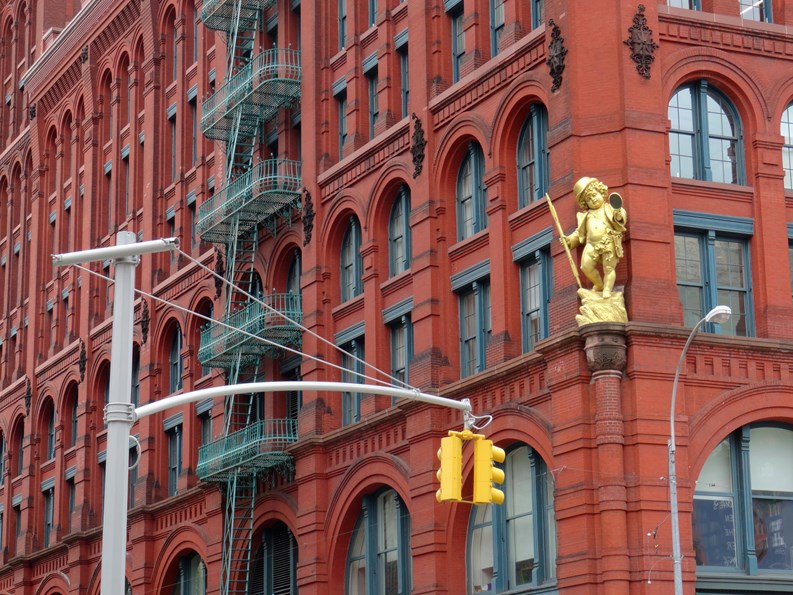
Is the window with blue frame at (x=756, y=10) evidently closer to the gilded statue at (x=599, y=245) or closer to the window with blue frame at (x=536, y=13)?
the window with blue frame at (x=536, y=13)

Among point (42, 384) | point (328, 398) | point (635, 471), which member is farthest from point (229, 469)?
point (42, 384)

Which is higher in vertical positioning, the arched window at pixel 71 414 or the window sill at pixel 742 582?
the arched window at pixel 71 414

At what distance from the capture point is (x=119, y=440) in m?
22.0

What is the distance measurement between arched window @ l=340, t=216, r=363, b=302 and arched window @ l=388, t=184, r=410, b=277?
4.87 ft

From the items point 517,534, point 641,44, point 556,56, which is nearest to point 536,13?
point 556,56

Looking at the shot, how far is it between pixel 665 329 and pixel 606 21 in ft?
25.3

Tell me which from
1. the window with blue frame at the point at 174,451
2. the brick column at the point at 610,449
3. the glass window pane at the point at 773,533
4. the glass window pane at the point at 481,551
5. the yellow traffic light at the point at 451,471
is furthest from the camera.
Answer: the window with blue frame at the point at 174,451

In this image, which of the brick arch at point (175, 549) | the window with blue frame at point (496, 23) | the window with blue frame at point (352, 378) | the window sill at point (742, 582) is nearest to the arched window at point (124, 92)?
the brick arch at point (175, 549)

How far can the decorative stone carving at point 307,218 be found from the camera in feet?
170

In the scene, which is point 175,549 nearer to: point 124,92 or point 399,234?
point 399,234

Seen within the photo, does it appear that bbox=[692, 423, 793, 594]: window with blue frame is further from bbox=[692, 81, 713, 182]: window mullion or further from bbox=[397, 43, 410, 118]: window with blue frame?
bbox=[397, 43, 410, 118]: window with blue frame

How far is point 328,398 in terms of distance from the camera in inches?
1973

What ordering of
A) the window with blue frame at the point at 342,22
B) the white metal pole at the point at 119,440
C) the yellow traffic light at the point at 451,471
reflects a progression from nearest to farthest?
the white metal pole at the point at 119,440 < the yellow traffic light at the point at 451,471 < the window with blue frame at the point at 342,22

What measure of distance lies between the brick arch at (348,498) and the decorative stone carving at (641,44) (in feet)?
43.9
